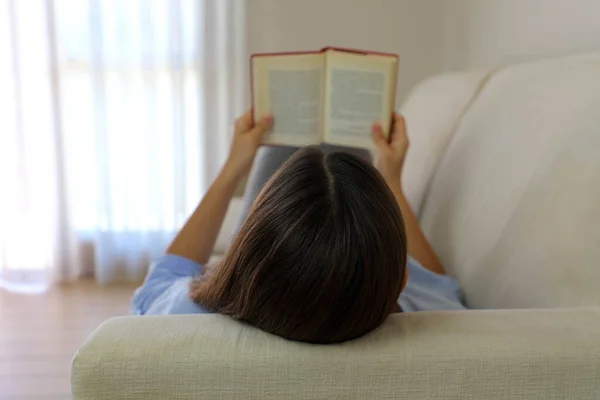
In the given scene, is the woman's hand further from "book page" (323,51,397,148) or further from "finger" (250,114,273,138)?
"finger" (250,114,273,138)

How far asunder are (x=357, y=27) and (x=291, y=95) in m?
1.32

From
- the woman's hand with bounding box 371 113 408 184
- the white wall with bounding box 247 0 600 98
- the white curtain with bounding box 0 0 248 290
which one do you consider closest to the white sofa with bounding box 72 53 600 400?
the woman's hand with bounding box 371 113 408 184

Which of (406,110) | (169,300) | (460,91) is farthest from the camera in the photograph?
(406,110)

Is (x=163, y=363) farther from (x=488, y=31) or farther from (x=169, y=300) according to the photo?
(x=488, y=31)

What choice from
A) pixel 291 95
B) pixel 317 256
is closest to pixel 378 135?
pixel 291 95

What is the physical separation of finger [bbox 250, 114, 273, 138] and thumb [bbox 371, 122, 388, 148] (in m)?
0.21

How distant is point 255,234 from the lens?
625 millimetres

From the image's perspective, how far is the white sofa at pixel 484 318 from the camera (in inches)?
22.2

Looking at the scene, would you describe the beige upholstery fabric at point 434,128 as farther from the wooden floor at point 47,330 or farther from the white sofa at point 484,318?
the wooden floor at point 47,330

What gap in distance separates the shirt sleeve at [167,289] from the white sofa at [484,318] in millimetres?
173

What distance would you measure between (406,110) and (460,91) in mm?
345

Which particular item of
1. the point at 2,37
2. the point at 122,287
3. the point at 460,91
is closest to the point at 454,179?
the point at 460,91

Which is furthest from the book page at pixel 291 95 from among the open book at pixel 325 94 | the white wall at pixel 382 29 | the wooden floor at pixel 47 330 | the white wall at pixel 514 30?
the white wall at pixel 382 29

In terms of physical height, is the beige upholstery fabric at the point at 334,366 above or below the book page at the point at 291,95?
below
